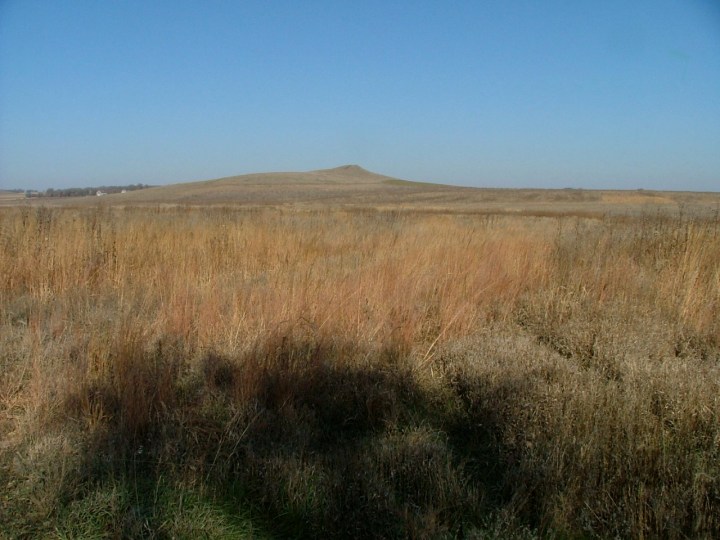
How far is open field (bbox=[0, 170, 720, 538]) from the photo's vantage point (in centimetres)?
213

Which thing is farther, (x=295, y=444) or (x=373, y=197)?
(x=373, y=197)

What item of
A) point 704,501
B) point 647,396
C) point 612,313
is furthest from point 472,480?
point 612,313

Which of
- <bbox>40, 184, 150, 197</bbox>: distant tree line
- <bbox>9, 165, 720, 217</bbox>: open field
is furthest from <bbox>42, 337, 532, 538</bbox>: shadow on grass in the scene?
<bbox>40, 184, 150, 197</bbox>: distant tree line

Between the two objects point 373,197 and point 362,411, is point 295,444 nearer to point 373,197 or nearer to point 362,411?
point 362,411

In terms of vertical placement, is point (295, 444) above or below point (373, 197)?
below

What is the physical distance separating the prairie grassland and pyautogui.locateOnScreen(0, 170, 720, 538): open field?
0.05ft

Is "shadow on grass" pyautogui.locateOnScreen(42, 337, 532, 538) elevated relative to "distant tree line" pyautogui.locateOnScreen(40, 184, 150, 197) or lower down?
lower down

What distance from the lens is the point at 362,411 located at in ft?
9.90

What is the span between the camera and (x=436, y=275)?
5.75 m

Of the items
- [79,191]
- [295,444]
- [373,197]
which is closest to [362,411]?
[295,444]

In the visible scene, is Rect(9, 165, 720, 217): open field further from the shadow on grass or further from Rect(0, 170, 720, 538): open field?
the shadow on grass

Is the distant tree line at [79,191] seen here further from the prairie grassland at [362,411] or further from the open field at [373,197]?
the prairie grassland at [362,411]

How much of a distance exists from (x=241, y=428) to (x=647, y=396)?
256 centimetres

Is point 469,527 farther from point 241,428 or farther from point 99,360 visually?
point 99,360
